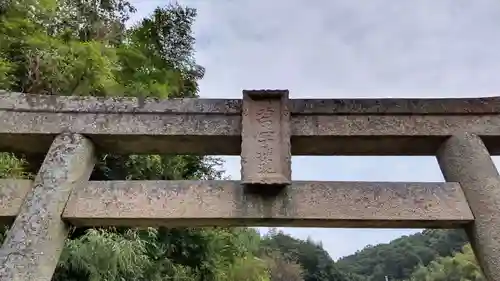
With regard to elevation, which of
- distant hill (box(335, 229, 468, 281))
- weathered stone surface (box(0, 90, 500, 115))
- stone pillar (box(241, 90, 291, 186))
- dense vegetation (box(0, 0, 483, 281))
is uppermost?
distant hill (box(335, 229, 468, 281))

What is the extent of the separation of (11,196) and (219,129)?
3.06 ft

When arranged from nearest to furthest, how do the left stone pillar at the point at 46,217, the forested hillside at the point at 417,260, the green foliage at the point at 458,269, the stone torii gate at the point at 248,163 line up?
the left stone pillar at the point at 46,217, the stone torii gate at the point at 248,163, the green foliage at the point at 458,269, the forested hillside at the point at 417,260

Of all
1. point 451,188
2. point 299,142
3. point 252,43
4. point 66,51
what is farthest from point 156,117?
point 252,43

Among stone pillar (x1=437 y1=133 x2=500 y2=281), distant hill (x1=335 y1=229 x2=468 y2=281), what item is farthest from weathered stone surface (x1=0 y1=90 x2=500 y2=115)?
distant hill (x1=335 y1=229 x2=468 y2=281)

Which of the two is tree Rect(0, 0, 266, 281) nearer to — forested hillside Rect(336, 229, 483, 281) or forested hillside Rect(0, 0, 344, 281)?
forested hillside Rect(0, 0, 344, 281)

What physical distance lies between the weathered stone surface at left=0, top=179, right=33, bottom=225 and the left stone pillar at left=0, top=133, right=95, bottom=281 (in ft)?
0.20

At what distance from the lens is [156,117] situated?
6.61 feet

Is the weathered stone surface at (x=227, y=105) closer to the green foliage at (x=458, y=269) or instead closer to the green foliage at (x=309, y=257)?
the green foliage at (x=458, y=269)

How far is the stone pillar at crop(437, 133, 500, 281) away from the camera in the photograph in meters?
1.69

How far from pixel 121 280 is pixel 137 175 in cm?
129

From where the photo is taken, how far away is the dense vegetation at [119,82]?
377 cm

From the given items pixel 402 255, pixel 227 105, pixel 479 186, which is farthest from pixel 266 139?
pixel 402 255

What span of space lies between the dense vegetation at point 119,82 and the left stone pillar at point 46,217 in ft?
5.38

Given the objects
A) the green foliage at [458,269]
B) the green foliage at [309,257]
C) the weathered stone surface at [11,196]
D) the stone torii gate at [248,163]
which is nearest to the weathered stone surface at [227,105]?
the stone torii gate at [248,163]
